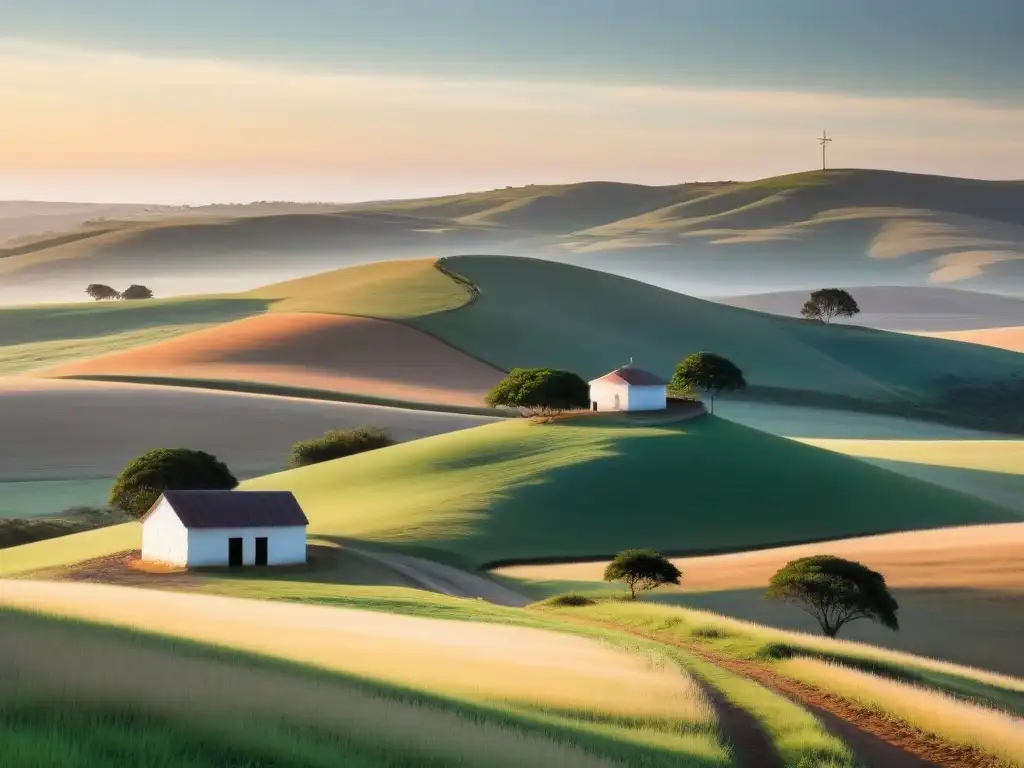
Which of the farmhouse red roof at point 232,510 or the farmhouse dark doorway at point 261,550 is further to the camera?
the farmhouse dark doorway at point 261,550

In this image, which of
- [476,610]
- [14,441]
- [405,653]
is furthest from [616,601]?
[14,441]

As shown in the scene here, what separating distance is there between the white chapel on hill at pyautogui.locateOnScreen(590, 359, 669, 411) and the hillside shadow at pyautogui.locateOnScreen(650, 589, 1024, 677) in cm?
3745

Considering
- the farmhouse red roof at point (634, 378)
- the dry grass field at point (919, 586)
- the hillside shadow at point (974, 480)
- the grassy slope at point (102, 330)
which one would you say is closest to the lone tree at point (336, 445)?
the farmhouse red roof at point (634, 378)

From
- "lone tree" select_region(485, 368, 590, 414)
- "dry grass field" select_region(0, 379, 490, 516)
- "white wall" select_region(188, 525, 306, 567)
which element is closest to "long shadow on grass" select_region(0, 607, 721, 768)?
"white wall" select_region(188, 525, 306, 567)

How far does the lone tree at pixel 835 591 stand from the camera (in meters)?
52.1

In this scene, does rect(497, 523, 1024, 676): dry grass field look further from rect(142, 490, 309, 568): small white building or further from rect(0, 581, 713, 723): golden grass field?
rect(0, 581, 713, 723): golden grass field

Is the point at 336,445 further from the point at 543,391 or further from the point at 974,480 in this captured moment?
the point at 974,480

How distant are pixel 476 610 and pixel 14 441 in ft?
207

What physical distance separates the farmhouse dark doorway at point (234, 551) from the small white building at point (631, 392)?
3785 centimetres

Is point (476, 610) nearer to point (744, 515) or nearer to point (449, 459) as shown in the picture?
point (744, 515)

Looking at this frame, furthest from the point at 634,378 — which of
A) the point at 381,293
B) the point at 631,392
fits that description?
the point at 381,293

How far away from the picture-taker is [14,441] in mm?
102562

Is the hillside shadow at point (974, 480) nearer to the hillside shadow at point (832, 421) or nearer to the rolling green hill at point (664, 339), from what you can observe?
the hillside shadow at point (832, 421)

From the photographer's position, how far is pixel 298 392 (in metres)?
129
